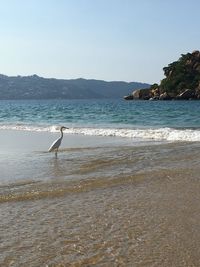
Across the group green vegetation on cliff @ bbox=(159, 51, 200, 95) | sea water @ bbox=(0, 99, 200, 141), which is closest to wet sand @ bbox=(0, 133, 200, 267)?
sea water @ bbox=(0, 99, 200, 141)

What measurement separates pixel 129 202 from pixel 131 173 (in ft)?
9.20

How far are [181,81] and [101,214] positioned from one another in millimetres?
112225

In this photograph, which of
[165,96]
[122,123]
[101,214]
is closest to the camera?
[101,214]

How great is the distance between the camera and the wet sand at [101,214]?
525 cm

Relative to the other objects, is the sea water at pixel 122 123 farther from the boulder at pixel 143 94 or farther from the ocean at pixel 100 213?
the boulder at pixel 143 94

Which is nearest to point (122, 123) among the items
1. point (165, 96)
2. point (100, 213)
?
point (100, 213)

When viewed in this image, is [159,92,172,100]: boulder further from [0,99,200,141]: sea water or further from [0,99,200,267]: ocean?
[0,99,200,267]: ocean

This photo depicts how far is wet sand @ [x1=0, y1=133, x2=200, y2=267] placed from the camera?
5246mm

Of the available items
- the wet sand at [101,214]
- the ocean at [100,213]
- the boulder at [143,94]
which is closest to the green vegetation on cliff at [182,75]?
the boulder at [143,94]

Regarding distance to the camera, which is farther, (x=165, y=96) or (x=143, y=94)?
(x=143, y=94)

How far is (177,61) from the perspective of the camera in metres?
126

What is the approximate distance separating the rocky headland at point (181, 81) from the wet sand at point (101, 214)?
101 metres

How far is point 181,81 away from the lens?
116125 mm

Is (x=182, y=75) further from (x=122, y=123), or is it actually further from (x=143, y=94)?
(x=122, y=123)
